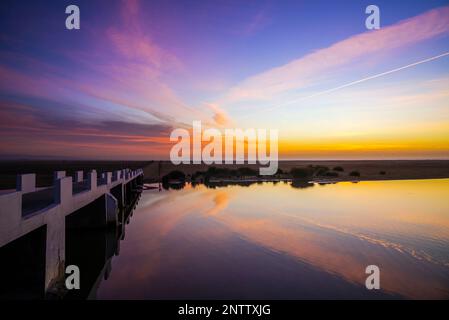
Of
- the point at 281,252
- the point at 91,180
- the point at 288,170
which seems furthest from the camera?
the point at 288,170

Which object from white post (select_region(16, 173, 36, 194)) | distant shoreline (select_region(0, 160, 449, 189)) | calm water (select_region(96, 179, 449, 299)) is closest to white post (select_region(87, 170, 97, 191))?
white post (select_region(16, 173, 36, 194))

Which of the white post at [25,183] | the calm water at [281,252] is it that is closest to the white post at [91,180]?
the white post at [25,183]

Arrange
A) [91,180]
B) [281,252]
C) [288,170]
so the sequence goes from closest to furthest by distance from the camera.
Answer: [281,252] → [91,180] → [288,170]

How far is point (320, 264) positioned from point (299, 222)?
24.7 feet

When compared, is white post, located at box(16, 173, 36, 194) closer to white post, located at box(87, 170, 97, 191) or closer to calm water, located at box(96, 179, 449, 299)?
white post, located at box(87, 170, 97, 191)

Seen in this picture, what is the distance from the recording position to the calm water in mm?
9820

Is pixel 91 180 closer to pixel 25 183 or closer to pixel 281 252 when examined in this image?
pixel 25 183

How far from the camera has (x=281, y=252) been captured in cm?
1352

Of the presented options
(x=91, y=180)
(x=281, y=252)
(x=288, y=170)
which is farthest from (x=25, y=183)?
(x=288, y=170)

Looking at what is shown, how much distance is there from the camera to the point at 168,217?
859 inches

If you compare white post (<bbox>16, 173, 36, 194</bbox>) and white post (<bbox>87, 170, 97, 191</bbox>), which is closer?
white post (<bbox>16, 173, 36, 194</bbox>)

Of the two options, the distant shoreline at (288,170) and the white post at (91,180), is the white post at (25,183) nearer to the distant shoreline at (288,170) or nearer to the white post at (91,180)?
the white post at (91,180)
